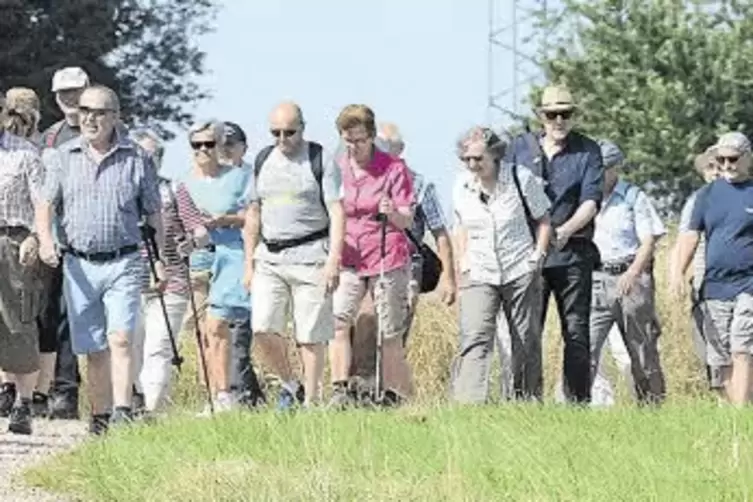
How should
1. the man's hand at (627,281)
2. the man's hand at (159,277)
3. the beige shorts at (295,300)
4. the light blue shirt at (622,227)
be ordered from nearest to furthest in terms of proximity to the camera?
the man's hand at (159,277) < the beige shorts at (295,300) < the man's hand at (627,281) < the light blue shirt at (622,227)

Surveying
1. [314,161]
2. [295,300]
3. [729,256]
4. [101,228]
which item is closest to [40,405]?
[295,300]

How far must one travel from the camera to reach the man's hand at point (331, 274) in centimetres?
1273

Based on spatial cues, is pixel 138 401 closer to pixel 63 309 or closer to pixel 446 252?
pixel 63 309

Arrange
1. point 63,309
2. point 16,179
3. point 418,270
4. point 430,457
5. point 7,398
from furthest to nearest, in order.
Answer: point 63,309 → point 418,270 → point 7,398 → point 16,179 → point 430,457

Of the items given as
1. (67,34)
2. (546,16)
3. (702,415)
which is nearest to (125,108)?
(67,34)

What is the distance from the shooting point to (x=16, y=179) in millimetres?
12680

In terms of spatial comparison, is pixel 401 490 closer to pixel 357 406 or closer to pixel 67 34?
pixel 357 406

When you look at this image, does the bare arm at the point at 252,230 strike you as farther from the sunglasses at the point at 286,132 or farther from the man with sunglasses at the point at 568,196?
the man with sunglasses at the point at 568,196

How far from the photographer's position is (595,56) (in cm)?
4175

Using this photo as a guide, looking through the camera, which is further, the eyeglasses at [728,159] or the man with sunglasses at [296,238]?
the eyeglasses at [728,159]

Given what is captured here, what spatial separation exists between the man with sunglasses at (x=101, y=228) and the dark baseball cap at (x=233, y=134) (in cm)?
252

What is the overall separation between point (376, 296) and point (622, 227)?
217cm

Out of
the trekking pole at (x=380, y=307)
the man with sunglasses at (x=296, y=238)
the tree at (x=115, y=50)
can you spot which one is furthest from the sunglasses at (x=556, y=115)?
the tree at (x=115, y=50)

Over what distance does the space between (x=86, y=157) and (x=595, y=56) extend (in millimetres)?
30569
